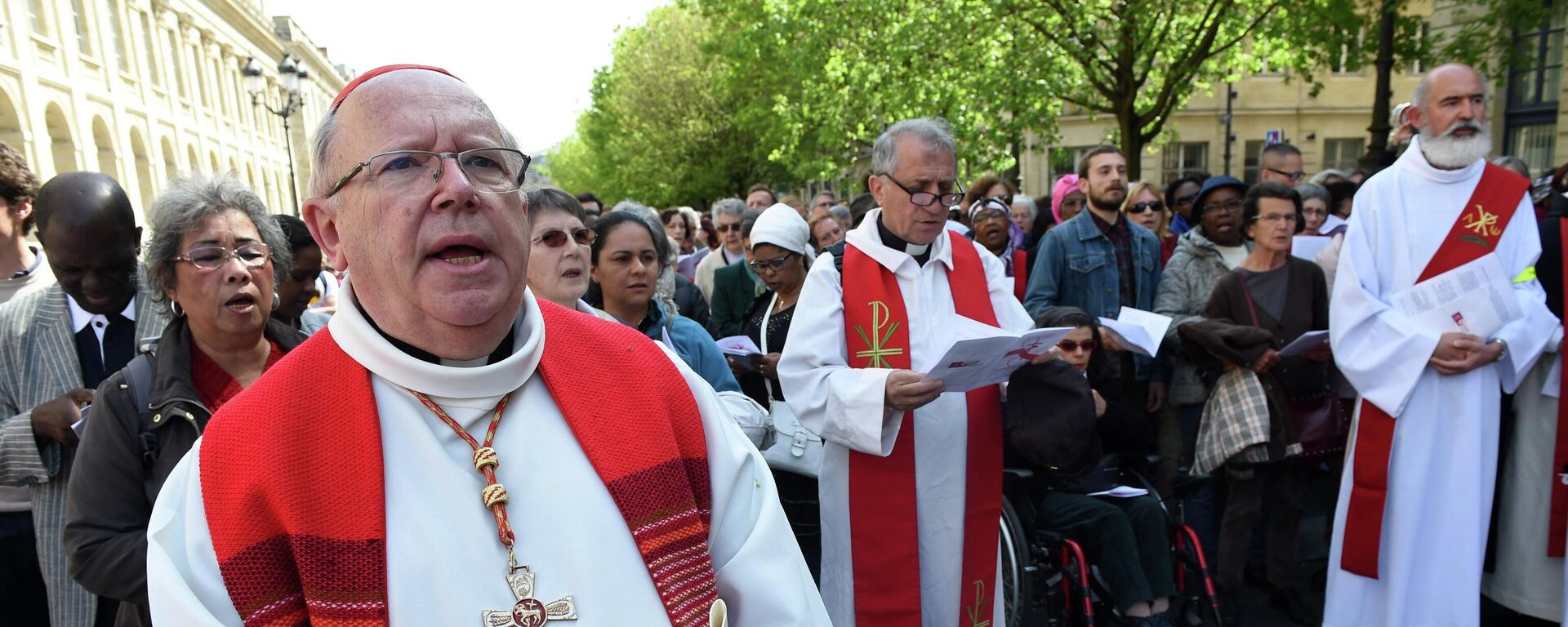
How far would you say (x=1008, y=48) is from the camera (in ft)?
48.8

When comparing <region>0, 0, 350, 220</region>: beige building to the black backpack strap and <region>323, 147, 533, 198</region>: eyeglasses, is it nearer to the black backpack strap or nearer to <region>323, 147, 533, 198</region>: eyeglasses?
the black backpack strap

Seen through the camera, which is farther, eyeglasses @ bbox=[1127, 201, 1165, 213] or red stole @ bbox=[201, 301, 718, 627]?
eyeglasses @ bbox=[1127, 201, 1165, 213]

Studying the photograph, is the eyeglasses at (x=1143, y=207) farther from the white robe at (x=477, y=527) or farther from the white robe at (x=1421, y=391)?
the white robe at (x=477, y=527)

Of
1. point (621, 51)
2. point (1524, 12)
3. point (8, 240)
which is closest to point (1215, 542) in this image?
point (8, 240)

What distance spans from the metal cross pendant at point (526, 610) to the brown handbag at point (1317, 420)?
413 centimetres

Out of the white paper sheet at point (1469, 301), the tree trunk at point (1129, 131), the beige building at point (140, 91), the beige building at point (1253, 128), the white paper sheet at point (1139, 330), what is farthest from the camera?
the beige building at point (1253, 128)

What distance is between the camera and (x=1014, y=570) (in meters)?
3.88

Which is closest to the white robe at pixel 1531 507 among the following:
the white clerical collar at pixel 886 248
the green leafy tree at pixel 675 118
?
the white clerical collar at pixel 886 248

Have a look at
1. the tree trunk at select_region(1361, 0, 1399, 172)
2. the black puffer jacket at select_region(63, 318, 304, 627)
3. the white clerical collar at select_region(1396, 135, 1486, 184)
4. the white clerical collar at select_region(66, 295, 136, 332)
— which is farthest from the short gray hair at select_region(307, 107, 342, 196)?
the tree trunk at select_region(1361, 0, 1399, 172)

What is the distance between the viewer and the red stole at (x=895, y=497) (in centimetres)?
339

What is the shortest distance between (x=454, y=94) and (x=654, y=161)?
27.6 m

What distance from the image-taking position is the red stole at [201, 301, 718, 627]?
52.6 inches

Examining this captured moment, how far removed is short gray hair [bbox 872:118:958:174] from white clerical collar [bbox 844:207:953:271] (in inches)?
8.1

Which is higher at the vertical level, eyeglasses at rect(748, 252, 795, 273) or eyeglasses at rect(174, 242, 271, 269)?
eyeglasses at rect(174, 242, 271, 269)
